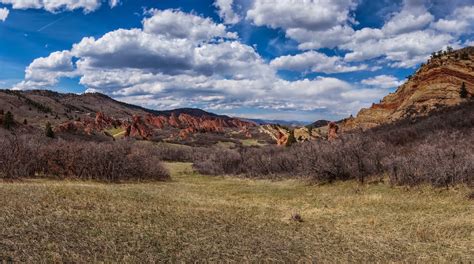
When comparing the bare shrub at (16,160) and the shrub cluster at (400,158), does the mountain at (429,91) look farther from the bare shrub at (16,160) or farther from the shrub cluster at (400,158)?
the bare shrub at (16,160)

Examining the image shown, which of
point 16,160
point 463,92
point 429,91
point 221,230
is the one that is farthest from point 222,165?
point 221,230

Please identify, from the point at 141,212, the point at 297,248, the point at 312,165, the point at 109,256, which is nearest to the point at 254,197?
the point at 312,165

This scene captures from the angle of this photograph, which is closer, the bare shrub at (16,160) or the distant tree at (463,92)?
the bare shrub at (16,160)

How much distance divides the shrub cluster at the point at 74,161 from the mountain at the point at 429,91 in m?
65.5

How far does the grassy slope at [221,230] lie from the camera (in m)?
15.8

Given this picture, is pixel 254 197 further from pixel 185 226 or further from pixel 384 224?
pixel 185 226

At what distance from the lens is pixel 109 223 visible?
64.6 ft

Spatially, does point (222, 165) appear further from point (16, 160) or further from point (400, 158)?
point (400, 158)

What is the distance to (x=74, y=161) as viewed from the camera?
5728 centimetres

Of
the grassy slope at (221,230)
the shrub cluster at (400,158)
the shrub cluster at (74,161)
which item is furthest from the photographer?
the shrub cluster at (74,161)

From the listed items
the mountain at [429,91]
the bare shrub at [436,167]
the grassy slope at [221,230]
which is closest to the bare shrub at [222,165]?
the mountain at [429,91]

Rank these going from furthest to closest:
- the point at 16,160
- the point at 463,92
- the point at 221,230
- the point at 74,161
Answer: the point at 463,92 < the point at 74,161 < the point at 16,160 < the point at 221,230

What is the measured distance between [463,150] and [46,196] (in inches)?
1481

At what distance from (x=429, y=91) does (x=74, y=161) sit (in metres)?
85.9
